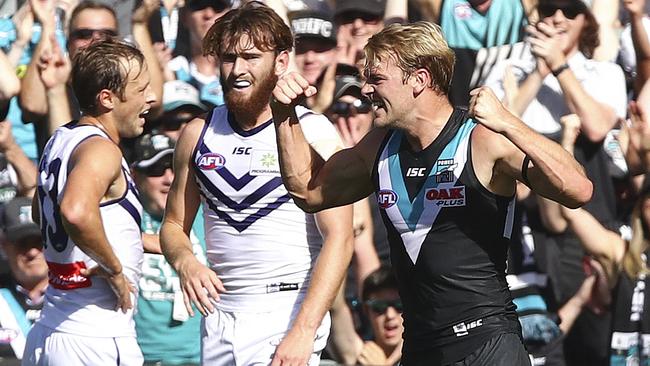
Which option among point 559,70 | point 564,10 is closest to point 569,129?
point 559,70

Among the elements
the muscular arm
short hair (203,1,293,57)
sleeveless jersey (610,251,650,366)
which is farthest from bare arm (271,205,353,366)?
sleeveless jersey (610,251,650,366)

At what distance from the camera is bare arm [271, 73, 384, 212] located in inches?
198

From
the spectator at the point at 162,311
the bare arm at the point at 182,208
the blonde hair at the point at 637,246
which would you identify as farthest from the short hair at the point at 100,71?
the blonde hair at the point at 637,246

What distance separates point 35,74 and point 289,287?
312 cm

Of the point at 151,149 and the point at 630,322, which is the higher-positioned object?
→ the point at 151,149

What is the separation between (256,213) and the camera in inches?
228

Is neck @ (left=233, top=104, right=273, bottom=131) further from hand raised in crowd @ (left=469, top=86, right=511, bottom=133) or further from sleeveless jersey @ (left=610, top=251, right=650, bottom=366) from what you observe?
sleeveless jersey @ (left=610, top=251, right=650, bottom=366)

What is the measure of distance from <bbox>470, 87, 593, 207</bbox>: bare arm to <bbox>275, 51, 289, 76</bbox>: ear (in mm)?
1392

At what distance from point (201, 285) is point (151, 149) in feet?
7.83

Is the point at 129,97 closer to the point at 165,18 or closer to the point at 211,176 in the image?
the point at 211,176

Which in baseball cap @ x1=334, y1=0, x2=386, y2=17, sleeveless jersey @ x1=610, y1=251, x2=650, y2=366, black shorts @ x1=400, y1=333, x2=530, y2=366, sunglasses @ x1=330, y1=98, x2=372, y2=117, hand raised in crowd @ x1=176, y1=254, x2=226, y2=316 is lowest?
sleeveless jersey @ x1=610, y1=251, x2=650, y2=366

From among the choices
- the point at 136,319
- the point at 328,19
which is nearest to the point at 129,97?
the point at 136,319

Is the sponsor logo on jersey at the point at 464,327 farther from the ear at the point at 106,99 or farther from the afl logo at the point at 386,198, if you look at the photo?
the ear at the point at 106,99

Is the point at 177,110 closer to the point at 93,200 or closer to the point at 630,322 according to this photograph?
the point at 93,200
